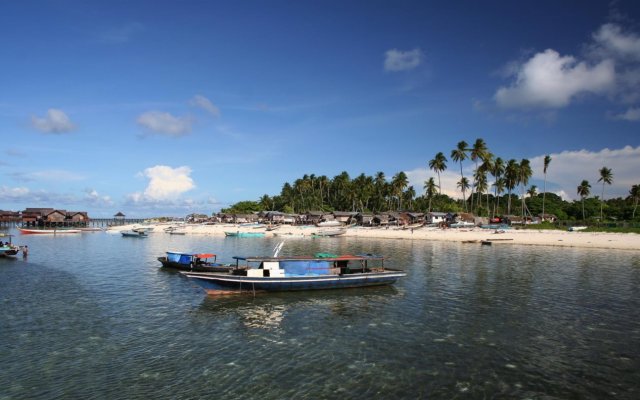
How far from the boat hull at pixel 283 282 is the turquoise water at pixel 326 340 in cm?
83

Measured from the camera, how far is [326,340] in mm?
20641

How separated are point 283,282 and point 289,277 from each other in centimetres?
63

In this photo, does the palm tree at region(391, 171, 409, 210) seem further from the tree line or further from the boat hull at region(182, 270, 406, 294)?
the boat hull at region(182, 270, 406, 294)

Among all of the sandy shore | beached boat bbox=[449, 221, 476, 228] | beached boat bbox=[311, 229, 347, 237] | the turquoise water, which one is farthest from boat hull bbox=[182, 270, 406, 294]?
beached boat bbox=[449, 221, 476, 228]

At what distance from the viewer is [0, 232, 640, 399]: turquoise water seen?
1533cm

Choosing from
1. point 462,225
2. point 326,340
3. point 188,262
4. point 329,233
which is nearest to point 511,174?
point 462,225

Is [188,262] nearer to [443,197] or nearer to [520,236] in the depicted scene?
[520,236]

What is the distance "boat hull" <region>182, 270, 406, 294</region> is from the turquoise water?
829mm

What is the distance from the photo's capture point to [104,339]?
2048 centimetres

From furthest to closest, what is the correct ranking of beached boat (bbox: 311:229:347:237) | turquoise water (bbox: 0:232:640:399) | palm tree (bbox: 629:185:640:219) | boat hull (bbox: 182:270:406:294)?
palm tree (bbox: 629:185:640:219) → beached boat (bbox: 311:229:347:237) → boat hull (bbox: 182:270:406:294) → turquoise water (bbox: 0:232:640:399)

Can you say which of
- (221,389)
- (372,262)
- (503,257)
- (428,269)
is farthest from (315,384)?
(503,257)

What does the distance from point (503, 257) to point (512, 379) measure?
141ft

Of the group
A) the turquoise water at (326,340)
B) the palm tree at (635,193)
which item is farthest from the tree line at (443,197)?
the turquoise water at (326,340)

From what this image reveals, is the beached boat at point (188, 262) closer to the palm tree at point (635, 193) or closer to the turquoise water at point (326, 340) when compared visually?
the turquoise water at point (326, 340)
